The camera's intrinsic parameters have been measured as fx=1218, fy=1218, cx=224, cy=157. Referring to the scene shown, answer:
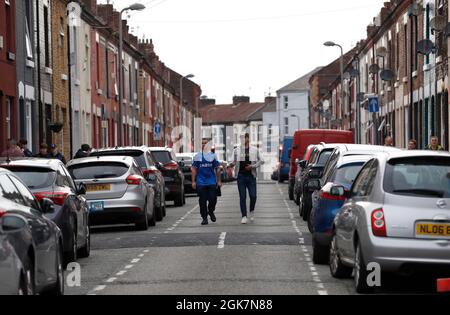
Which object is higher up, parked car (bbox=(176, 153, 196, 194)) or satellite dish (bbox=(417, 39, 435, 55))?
satellite dish (bbox=(417, 39, 435, 55))

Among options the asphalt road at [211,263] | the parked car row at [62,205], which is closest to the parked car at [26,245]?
the parked car row at [62,205]

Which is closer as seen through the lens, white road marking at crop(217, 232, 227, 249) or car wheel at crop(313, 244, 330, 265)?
car wheel at crop(313, 244, 330, 265)

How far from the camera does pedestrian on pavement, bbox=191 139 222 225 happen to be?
24.2 metres

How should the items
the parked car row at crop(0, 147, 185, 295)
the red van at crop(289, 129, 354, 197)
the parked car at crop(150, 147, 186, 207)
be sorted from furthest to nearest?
→ the red van at crop(289, 129, 354, 197) → the parked car at crop(150, 147, 186, 207) → the parked car row at crop(0, 147, 185, 295)

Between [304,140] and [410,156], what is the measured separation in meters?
28.6

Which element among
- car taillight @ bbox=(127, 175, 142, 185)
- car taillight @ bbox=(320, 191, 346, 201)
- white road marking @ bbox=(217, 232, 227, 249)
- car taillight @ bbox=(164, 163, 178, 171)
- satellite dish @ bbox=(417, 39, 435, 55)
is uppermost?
satellite dish @ bbox=(417, 39, 435, 55)

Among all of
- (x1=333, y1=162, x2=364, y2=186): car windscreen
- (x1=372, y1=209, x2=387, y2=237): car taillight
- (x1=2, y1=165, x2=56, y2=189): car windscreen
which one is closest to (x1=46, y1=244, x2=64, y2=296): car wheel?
(x1=372, y1=209, x2=387, y2=237): car taillight

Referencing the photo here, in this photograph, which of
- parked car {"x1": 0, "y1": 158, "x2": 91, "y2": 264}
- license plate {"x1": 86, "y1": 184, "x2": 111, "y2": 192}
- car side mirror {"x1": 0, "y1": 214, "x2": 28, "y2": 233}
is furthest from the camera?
license plate {"x1": 86, "y1": 184, "x2": 111, "y2": 192}

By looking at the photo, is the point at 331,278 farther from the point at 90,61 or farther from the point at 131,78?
the point at 131,78

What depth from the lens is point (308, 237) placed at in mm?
20391

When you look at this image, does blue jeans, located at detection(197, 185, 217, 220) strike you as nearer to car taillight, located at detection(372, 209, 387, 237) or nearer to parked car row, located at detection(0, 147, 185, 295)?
parked car row, located at detection(0, 147, 185, 295)

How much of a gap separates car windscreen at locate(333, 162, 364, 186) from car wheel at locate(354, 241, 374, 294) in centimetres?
409

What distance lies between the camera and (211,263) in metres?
15.7
